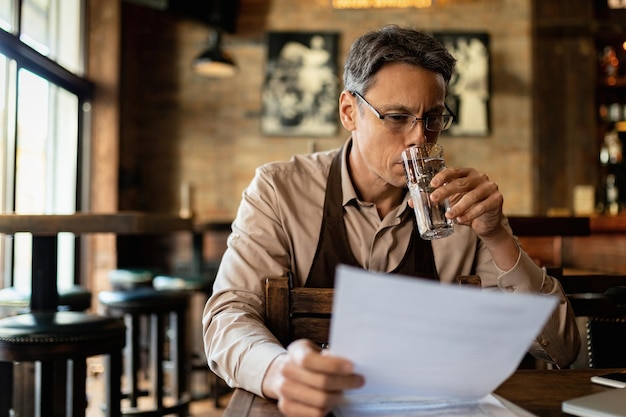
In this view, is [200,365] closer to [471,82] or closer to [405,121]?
[405,121]

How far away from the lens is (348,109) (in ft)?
5.17

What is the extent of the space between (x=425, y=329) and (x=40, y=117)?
161 inches

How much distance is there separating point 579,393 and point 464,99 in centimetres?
472

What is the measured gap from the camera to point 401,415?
0.79 metres

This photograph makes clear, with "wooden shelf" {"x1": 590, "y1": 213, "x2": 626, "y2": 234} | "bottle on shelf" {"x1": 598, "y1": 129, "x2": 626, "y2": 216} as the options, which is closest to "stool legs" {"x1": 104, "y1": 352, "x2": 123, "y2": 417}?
"wooden shelf" {"x1": 590, "y1": 213, "x2": 626, "y2": 234}

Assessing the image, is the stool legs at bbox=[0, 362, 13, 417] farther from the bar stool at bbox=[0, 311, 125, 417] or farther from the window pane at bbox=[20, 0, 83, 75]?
the window pane at bbox=[20, 0, 83, 75]

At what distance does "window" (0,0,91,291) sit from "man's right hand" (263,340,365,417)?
324 cm

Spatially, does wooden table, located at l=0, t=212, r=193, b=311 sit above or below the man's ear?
below

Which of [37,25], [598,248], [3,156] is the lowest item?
[598,248]

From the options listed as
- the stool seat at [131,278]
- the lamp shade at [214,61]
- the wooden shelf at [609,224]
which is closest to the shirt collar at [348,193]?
the wooden shelf at [609,224]

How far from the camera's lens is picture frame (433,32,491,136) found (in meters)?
5.39

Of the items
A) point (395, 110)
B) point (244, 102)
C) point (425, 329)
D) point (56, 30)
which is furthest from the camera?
point (244, 102)

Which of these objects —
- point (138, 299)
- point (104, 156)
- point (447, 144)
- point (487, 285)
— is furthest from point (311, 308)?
point (447, 144)

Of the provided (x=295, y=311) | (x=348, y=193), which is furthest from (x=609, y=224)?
(x=295, y=311)
